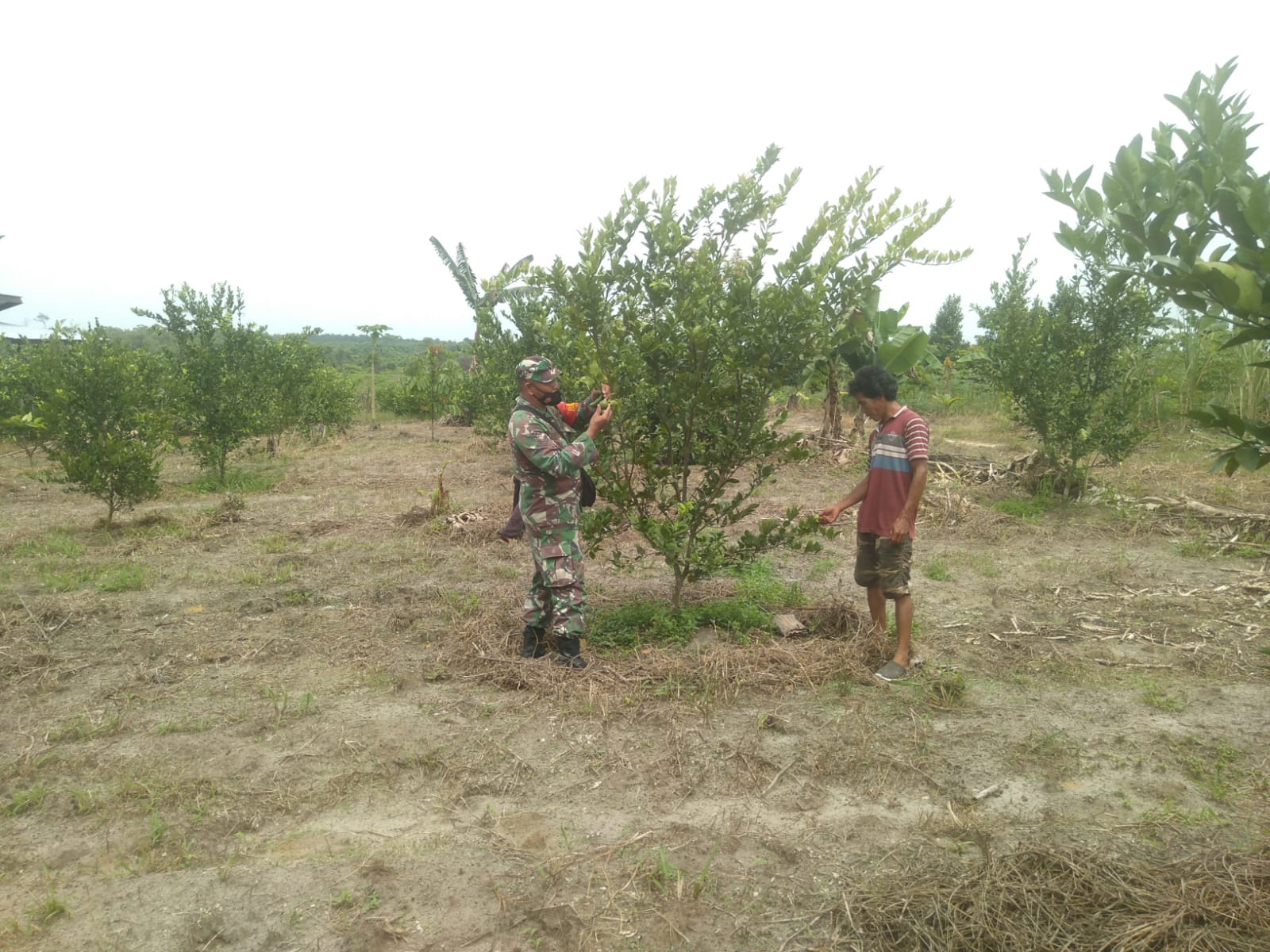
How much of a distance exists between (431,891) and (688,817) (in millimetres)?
1046

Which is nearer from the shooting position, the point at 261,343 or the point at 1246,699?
the point at 1246,699

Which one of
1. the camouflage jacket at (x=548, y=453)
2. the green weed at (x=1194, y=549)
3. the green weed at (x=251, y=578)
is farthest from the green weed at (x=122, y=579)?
the green weed at (x=1194, y=549)

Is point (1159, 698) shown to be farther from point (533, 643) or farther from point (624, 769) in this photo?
point (533, 643)

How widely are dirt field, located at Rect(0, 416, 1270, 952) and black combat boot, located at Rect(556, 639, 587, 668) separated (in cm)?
8

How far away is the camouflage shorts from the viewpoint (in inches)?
182

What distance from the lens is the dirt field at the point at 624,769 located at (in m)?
2.77

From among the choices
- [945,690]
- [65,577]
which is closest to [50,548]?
[65,577]

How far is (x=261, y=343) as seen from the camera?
44.8ft

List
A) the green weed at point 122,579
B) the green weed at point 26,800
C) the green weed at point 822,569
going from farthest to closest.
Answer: the green weed at point 822,569
the green weed at point 122,579
the green weed at point 26,800

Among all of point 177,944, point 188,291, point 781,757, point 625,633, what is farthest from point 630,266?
point 188,291

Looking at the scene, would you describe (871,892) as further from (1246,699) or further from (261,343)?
(261,343)

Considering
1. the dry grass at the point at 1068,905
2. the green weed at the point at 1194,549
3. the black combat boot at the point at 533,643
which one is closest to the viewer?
the dry grass at the point at 1068,905

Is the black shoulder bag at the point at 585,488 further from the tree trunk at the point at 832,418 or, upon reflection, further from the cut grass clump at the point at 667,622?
the tree trunk at the point at 832,418

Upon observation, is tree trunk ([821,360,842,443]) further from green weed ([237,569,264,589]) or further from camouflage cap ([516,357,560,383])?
camouflage cap ([516,357,560,383])
